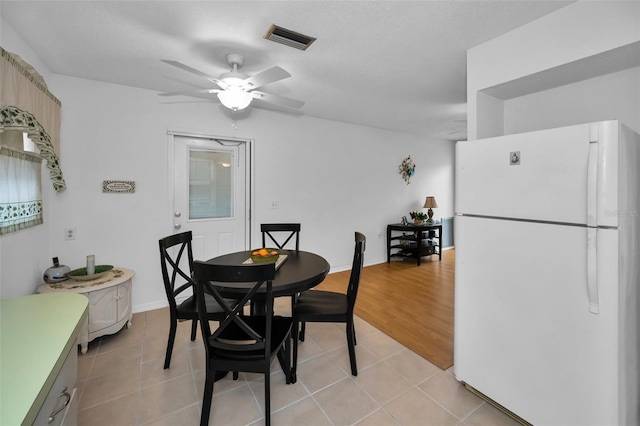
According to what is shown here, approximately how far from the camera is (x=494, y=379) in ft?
5.52

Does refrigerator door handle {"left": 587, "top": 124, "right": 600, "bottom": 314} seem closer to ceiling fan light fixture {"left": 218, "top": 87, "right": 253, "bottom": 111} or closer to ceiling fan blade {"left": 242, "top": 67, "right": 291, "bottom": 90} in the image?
ceiling fan blade {"left": 242, "top": 67, "right": 291, "bottom": 90}

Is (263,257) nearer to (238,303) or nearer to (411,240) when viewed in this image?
(238,303)

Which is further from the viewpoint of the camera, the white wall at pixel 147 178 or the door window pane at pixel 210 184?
the door window pane at pixel 210 184

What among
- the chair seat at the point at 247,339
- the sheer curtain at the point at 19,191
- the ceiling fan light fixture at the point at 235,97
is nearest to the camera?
the chair seat at the point at 247,339

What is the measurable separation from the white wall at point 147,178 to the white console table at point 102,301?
0.30 meters

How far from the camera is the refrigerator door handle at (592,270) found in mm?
1280

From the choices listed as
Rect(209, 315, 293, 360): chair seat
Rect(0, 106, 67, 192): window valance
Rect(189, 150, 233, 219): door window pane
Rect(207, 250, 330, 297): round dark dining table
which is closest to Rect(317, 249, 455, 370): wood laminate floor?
Rect(207, 250, 330, 297): round dark dining table

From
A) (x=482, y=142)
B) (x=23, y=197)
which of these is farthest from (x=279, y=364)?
(x=23, y=197)

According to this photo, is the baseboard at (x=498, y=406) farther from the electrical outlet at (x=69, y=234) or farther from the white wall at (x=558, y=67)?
the electrical outlet at (x=69, y=234)

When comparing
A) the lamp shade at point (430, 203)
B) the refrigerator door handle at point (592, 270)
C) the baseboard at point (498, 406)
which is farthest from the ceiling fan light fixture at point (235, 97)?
the lamp shade at point (430, 203)

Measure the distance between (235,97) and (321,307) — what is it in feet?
5.67

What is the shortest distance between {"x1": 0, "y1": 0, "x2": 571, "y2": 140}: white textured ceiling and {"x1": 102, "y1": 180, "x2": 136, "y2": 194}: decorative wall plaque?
995 mm

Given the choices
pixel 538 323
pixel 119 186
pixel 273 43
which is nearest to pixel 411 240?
pixel 538 323

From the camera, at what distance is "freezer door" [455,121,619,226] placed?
1262mm
